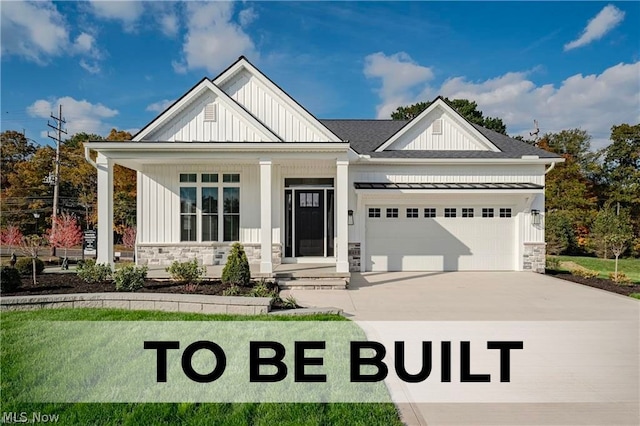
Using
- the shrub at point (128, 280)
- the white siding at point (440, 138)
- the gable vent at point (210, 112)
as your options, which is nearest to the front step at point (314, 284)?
the shrub at point (128, 280)

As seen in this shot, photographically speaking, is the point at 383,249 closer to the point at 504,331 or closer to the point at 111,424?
the point at 504,331

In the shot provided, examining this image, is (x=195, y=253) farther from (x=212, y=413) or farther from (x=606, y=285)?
(x=606, y=285)

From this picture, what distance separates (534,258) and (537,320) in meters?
6.47

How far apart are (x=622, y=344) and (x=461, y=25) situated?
9.96 m

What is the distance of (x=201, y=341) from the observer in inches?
194

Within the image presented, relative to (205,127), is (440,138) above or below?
above

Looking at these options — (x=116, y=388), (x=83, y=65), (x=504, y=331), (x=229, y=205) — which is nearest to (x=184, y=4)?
(x=229, y=205)

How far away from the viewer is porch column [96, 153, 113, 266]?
9.23 metres

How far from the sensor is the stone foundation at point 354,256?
1187 centimetres

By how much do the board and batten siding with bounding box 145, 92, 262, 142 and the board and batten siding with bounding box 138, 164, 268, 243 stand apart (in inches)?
82.0

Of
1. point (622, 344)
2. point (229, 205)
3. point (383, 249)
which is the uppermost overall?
point (229, 205)

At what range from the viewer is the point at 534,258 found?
12180 millimetres

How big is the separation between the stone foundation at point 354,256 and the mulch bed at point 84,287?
178 inches

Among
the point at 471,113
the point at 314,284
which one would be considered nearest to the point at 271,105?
the point at 314,284
